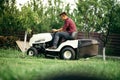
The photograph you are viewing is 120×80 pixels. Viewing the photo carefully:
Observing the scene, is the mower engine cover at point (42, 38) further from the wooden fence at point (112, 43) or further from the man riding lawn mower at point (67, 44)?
the wooden fence at point (112, 43)

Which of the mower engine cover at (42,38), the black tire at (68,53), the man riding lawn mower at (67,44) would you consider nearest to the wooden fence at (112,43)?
the mower engine cover at (42,38)

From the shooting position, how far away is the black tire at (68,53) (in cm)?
933

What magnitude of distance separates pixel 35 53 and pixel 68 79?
8677 mm

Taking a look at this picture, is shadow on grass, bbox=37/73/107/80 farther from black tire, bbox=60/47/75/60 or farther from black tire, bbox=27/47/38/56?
black tire, bbox=27/47/38/56

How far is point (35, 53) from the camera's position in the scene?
10141 millimetres

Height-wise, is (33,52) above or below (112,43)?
above

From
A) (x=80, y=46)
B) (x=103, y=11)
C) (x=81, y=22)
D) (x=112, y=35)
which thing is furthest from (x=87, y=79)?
(x=112, y=35)

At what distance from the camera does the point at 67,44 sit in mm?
9562

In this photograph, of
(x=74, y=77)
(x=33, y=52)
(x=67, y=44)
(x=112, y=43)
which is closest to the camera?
(x=74, y=77)

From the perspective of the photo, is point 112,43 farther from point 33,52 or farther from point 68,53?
point 68,53

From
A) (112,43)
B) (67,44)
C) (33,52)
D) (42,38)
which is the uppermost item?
(42,38)

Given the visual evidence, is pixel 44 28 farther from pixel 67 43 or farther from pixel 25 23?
pixel 67 43

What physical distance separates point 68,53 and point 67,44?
0.29m

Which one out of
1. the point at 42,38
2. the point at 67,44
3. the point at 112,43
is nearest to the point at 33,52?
the point at 42,38
